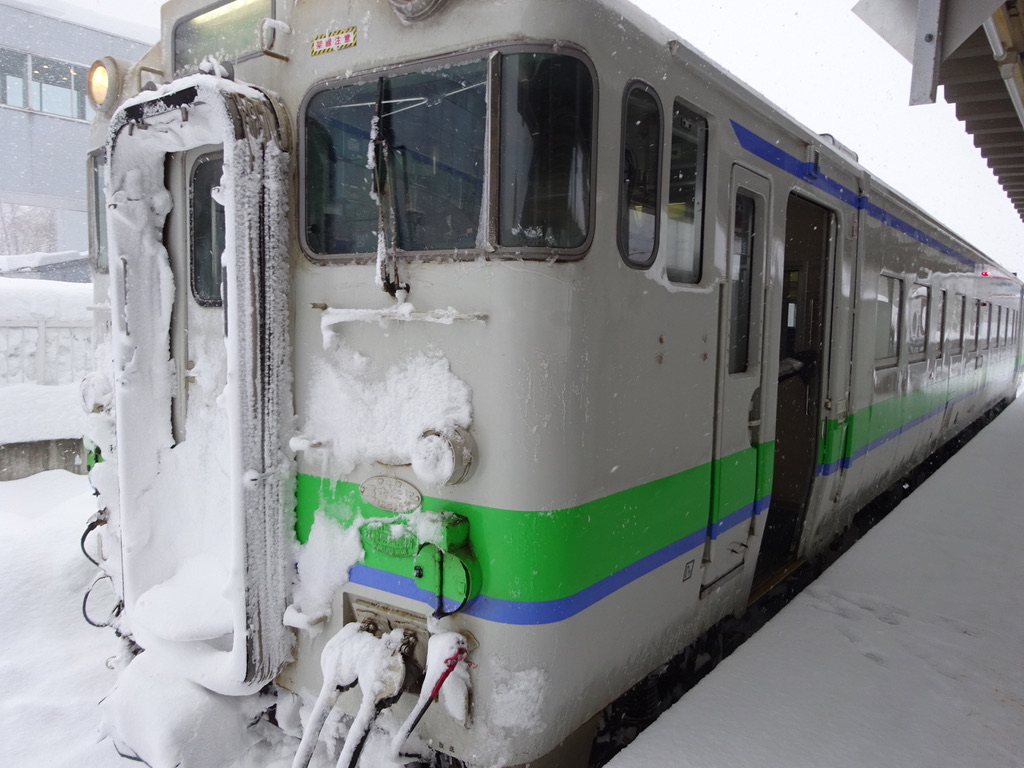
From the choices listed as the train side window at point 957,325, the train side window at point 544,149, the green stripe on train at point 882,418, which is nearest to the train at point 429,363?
the train side window at point 544,149

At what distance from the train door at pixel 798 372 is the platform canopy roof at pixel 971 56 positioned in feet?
3.71

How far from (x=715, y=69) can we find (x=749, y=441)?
168cm

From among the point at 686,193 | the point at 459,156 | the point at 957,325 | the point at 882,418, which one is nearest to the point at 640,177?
the point at 686,193

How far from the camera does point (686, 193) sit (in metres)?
2.89

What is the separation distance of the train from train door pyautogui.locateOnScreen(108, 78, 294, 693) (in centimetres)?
1

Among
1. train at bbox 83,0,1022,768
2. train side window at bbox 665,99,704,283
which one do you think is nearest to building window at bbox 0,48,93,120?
train at bbox 83,0,1022,768

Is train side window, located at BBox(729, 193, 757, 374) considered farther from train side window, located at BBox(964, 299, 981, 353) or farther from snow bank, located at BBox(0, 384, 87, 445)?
train side window, located at BBox(964, 299, 981, 353)

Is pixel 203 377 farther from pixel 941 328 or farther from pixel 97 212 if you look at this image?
pixel 941 328

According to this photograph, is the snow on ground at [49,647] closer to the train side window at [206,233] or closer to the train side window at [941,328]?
the train side window at [206,233]

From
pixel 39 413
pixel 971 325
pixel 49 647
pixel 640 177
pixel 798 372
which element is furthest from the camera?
pixel 971 325

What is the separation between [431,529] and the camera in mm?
2379

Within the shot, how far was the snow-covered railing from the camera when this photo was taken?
6773mm

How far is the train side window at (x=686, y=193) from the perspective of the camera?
280 cm

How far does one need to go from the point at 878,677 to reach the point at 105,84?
441cm
